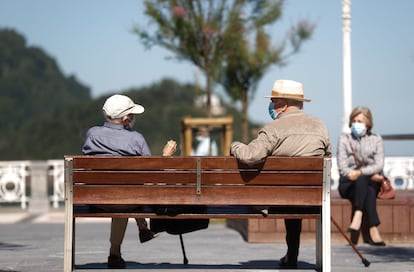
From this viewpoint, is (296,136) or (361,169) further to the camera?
(361,169)

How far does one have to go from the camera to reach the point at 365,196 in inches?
545

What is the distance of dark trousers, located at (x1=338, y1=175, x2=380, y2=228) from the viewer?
13727 millimetres

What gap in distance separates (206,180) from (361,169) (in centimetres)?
552

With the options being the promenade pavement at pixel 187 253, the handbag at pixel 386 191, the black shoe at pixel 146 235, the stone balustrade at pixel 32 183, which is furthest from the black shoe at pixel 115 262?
the stone balustrade at pixel 32 183

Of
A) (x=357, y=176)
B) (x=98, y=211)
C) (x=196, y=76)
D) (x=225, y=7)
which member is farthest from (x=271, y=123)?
(x=196, y=76)

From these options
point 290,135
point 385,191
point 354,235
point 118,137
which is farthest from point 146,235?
point 385,191

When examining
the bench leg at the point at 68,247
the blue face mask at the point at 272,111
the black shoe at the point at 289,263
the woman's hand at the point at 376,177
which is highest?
the blue face mask at the point at 272,111

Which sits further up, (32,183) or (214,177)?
(214,177)

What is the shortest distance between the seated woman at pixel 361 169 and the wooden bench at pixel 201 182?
5059 millimetres

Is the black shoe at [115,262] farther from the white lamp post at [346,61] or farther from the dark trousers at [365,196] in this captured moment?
the white lamp post at [346,61]

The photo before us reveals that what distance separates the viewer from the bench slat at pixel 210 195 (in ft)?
28.5

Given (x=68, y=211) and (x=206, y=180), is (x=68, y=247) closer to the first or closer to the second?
(x=68, y=211)

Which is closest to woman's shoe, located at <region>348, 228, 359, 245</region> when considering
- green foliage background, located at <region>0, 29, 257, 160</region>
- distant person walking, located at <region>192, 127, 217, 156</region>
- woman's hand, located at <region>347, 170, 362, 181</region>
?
woman's hand, located at <region>347, 170, 362, 181</region>

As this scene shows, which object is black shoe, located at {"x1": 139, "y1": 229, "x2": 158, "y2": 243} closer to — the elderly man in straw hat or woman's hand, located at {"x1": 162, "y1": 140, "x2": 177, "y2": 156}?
woman's hand, located at {"x1": 162, "y1": 140, "x2": 177, "y2": 156}
